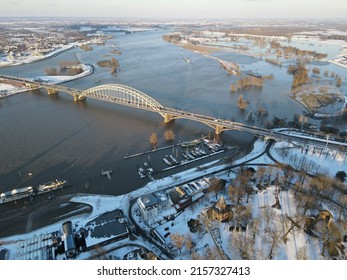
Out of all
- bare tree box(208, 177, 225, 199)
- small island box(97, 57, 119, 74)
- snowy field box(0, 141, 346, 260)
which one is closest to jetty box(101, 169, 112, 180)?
snowy field box(0, 141, 346, 260)

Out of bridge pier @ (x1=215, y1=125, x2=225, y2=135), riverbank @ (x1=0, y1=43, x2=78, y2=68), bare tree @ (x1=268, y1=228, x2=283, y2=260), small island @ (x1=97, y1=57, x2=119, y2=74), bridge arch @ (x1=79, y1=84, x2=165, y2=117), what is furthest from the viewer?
riverbank @ (x1=0, y1=43, x2=78, y2=68)

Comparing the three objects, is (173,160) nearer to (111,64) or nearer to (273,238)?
(273,238)

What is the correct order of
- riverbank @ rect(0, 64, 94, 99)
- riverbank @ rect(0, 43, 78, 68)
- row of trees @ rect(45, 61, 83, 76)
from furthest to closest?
1. riverbank @ rect(0, 43, 78, 68)
2. row of trees @ rect(45, 61, 83, 76)
3. riverbank @ rect(0, 64, 94, 99)

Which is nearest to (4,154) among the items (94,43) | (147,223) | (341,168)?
(147,223)

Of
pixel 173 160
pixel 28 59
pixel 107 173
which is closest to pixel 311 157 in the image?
pixel 173 160

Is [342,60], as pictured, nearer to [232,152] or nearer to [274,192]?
[232,152]

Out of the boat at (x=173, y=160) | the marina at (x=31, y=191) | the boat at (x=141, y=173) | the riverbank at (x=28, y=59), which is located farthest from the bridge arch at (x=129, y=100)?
the riverbank at (x=28, y=59)

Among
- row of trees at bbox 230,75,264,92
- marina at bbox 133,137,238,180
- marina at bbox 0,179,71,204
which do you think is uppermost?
row of trees at bbox 230,75,264,92

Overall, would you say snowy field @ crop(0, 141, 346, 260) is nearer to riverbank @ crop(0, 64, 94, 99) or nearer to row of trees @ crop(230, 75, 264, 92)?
row of trees @ crop(230, 75, 264, 92)

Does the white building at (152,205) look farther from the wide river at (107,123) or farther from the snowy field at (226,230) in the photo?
the wide river at (107,123)
